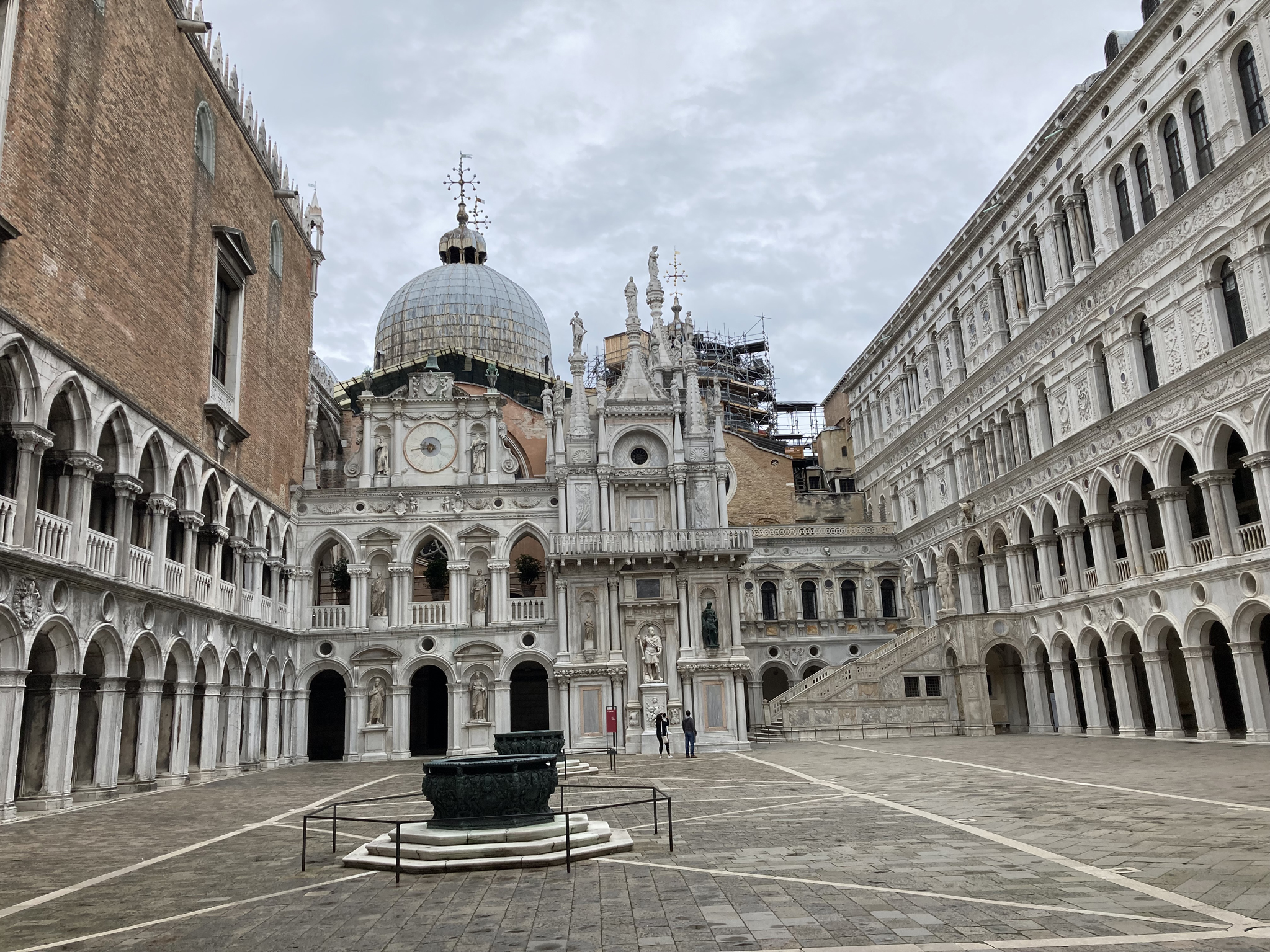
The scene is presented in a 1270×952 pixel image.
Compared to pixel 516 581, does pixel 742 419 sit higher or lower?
higher

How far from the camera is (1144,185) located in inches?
1164

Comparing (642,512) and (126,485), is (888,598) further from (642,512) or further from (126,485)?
(126,485)

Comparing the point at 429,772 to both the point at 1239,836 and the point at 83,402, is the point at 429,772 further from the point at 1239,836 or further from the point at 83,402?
the point at 83,402

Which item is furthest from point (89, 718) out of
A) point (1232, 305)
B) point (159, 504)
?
point (1232, 305)

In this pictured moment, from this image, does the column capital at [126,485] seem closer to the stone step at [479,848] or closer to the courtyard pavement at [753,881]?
the courtyard pavement at [753,881]

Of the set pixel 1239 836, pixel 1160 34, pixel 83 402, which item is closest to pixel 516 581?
pixel 83 402

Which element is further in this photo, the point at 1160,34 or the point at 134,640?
the point at 1160,34

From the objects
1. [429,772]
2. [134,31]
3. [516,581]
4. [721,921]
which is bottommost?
A: [721,921]

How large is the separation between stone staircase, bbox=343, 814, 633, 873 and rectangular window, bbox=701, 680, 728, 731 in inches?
905

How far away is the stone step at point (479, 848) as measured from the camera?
433 inches

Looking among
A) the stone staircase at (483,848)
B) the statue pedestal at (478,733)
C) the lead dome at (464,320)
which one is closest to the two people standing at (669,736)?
the statue pedestal at (478,733)

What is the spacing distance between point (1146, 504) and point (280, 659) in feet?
89.1

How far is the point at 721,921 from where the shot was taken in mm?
8312

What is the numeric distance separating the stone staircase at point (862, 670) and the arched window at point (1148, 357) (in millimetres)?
12475
